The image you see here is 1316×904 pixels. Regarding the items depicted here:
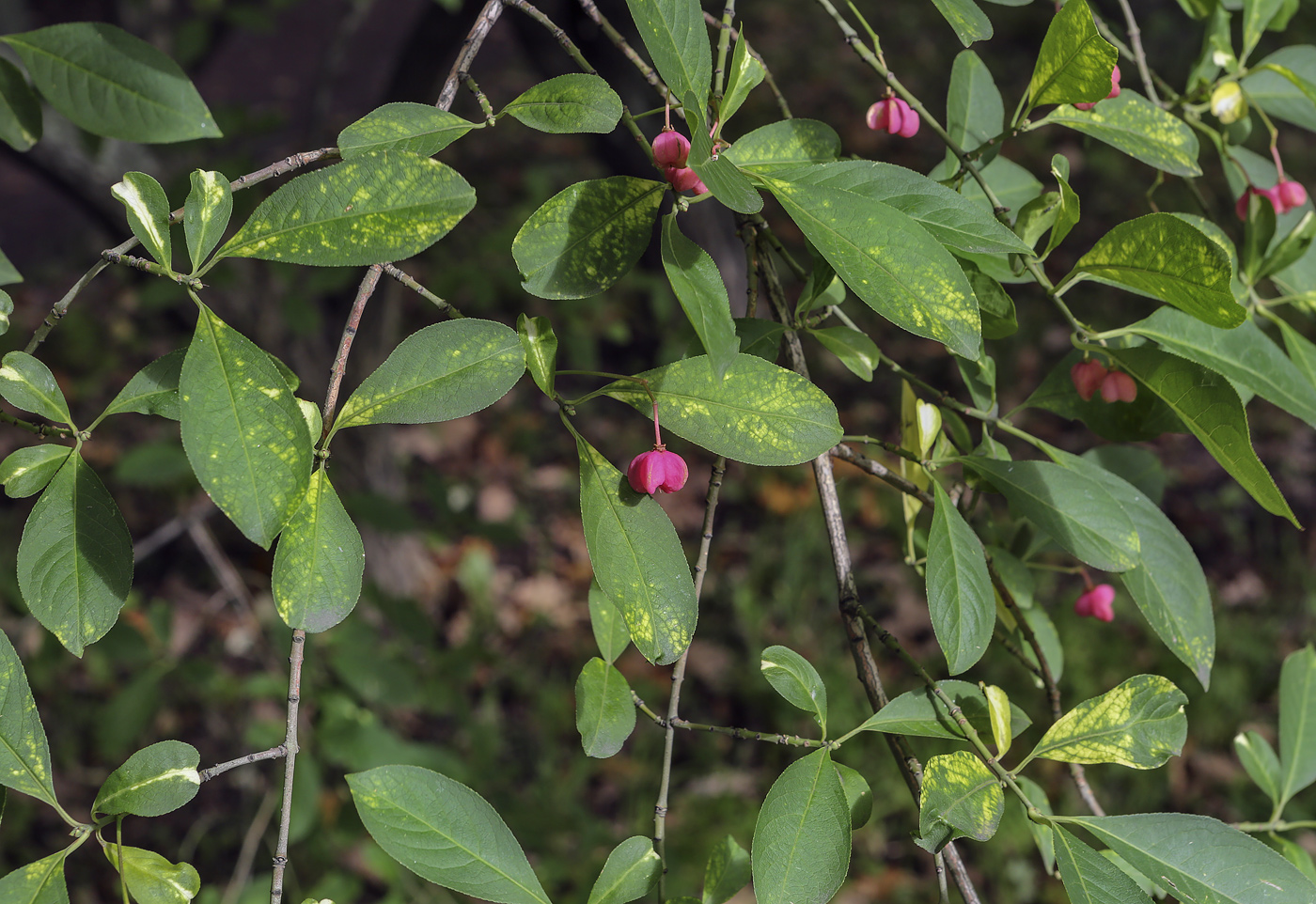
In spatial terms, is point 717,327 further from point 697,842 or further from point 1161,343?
point 697,842

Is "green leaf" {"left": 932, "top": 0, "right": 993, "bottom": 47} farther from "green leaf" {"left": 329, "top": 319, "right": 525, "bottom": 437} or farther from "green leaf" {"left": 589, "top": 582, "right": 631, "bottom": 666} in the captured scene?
"green leaf" {"left": 589, "top": 582, "right": 631, "bottom": 666}

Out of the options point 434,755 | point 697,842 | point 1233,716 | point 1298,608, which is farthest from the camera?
point 1298,608

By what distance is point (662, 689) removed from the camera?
2.78m

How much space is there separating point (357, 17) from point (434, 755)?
1.83m

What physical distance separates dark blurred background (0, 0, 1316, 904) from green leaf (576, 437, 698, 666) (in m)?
1.16

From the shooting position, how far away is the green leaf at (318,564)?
1.87 feet

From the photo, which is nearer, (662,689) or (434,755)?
(434,755)

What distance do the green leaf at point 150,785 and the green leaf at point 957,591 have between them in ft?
1.66

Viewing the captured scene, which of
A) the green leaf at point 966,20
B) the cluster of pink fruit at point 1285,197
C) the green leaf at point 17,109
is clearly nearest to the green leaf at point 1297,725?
the cluster of pink fruit at point 1285,197

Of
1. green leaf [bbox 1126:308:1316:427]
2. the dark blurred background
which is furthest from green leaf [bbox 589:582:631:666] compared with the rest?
the dark blurred background

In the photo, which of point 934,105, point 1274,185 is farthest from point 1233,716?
point 934,105

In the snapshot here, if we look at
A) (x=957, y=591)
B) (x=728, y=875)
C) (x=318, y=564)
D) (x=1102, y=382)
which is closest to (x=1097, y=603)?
(x=1102, y=382)

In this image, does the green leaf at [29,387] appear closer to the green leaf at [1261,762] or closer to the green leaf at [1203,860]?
the green leaf at [1203,860]

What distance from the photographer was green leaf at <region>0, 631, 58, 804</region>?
0.61m
